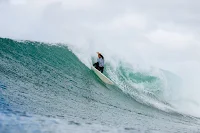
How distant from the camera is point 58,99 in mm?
7871

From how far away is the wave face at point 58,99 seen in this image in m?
5.68

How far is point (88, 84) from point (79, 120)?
5.54 meters

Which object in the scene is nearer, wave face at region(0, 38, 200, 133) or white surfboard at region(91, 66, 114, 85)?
wave face at region(0, 38, 200, 133)

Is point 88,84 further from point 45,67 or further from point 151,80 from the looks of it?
point 151,80

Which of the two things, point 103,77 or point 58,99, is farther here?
point 103,77

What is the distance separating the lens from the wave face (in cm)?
568

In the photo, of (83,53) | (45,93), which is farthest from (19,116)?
(83,53)

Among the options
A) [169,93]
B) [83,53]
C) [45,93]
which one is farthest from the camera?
[169,93]

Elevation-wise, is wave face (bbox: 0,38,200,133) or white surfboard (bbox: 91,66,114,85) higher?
A: white surfboard (bbox: 91,66,114,85)

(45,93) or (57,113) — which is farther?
(45,93)

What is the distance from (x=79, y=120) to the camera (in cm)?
637

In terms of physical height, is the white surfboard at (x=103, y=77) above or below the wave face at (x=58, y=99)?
above

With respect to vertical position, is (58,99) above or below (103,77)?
below

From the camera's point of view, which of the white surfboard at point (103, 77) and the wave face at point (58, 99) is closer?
the wave face at point (58, 99)
